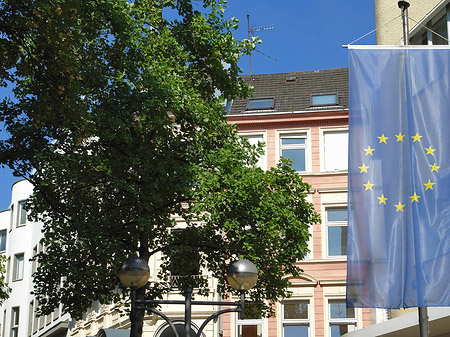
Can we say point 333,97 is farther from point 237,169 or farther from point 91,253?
point 91,253

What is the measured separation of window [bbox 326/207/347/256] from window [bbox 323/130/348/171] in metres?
1.80

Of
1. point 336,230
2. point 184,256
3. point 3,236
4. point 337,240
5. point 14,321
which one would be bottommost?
point 14,321

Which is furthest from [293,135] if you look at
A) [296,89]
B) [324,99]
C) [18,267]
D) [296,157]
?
[18,267]

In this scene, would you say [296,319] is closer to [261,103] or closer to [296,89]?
[261,103]

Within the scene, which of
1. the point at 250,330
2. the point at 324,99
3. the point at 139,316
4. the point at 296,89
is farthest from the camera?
the point at 296,89

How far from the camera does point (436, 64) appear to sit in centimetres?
1348

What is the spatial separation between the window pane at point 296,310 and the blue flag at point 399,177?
17.9m

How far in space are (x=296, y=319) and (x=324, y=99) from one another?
9.30 m

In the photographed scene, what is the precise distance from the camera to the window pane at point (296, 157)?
32.6 m

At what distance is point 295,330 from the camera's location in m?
A: 30.2

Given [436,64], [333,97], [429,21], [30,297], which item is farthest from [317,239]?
[30,297]

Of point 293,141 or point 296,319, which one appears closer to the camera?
point 296,319

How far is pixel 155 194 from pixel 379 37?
32.4 feet

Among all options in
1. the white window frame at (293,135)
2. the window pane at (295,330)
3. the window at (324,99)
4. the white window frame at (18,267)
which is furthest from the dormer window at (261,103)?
the white window frame at (18,267)
